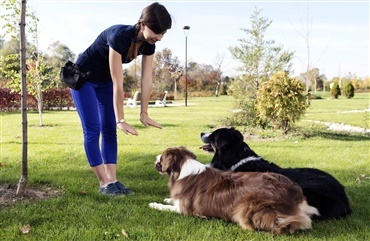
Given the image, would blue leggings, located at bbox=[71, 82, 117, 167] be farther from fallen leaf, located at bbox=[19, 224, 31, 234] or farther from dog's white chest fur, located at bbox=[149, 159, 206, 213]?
fallen leaf, located at bbox=[19, 224, 31, 234]

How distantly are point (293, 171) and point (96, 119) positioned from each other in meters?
2.32

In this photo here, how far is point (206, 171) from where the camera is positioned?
3504 mm

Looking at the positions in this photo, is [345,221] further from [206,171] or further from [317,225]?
[206,171]

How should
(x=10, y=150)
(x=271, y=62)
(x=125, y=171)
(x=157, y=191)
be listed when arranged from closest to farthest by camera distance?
(x=157, y=191) → (x=125, y=171) → (x=10, y=150) → (x=271, y=62)

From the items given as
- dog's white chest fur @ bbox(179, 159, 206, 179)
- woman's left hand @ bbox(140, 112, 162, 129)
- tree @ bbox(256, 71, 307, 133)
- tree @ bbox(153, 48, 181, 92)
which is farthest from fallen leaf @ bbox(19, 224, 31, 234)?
tree @ bbox(153, 48, 181, 92)

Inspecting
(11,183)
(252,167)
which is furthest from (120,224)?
(11,183)

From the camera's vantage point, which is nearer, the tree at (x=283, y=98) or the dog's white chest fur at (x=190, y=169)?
the dog's white chest fur at (x=190, y=169)

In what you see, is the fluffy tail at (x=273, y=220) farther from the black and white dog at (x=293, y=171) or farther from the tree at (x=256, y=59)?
the tree at (x=256, y=59)

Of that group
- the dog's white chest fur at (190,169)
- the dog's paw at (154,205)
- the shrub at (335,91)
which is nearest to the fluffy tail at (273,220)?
the dog's white chest fur at (190,169)

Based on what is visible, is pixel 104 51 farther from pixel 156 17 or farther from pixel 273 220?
pixel 273 220

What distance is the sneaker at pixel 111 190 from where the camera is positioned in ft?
13.3

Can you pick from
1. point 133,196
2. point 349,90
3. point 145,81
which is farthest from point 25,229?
point 349,90

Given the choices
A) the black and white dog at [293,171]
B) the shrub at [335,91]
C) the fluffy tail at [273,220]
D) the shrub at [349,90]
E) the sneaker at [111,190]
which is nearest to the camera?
the fluffy tail at [273,220]

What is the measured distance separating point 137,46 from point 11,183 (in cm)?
243
